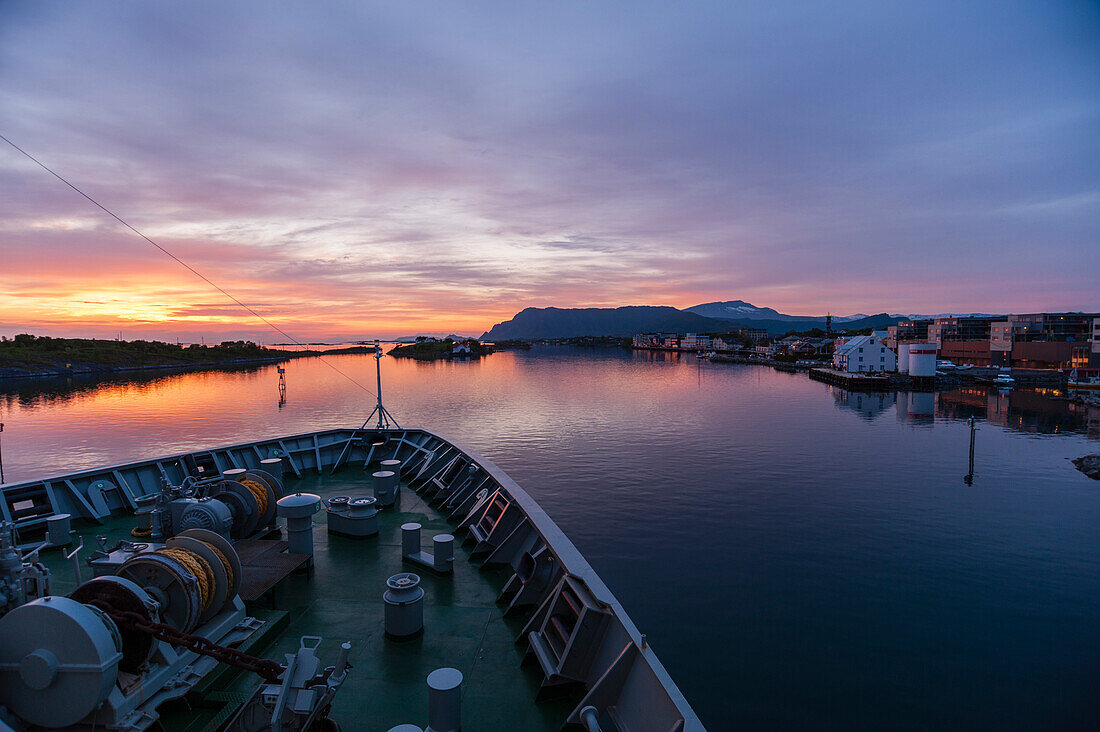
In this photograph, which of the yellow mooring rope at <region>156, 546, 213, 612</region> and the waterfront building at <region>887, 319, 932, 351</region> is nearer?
the yellow mooring rope at <region>156, 546, 213, 612</region>

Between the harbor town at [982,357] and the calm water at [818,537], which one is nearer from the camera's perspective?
the calm water at [818,537]

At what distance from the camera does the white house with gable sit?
110 meters

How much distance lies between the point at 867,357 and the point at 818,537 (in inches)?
4027

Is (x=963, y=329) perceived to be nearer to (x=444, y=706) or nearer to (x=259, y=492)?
(x=259, y=492)

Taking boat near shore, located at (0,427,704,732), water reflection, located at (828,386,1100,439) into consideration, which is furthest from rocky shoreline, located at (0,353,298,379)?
water reflection, located at (828,386,1100,439)

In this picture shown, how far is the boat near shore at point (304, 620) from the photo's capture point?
506 cm

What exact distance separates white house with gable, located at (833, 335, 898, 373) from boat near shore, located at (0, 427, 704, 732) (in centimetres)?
11633

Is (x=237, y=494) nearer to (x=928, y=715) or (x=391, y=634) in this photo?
(x=391, y=634)

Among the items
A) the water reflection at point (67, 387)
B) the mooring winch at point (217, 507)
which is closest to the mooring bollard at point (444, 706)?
the mooring winch at point (217, 507)

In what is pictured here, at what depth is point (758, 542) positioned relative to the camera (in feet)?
77.1

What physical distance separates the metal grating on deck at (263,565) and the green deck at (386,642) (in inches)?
14.1

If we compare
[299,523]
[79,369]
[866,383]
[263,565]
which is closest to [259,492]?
[299,523]

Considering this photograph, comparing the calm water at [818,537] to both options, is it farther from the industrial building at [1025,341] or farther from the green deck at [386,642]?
the industrial building at [1025,341]

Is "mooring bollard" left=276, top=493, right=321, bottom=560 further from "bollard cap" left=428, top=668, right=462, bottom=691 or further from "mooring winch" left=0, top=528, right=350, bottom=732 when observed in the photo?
"bollard cap" left=428, top=668, right=462, bottom=691
